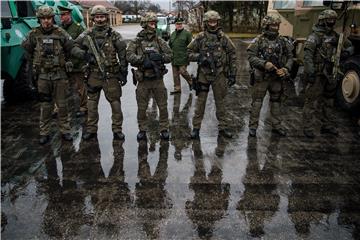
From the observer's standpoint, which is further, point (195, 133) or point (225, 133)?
point (225, 133)

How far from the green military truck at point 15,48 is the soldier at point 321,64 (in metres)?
4.61

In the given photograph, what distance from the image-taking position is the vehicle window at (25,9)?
293 inches

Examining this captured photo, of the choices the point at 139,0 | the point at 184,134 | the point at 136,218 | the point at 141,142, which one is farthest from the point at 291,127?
the point at 139,0

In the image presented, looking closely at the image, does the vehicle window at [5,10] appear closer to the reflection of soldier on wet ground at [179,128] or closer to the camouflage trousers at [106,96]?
the camouflage trousers at [106,96]

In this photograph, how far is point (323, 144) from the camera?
18.5 feet

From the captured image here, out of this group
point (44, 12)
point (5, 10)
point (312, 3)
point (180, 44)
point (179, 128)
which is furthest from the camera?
point (312, 3)

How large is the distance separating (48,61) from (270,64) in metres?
3.07

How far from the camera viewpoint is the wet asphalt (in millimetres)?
3547

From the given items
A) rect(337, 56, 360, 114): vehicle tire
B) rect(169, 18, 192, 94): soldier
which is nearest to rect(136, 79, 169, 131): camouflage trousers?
rect(169, 18, 192, 94): soldier

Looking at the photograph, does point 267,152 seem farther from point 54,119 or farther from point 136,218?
point 54,119

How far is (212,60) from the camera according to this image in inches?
217

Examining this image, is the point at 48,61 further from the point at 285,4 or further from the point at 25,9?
the point at 285,4

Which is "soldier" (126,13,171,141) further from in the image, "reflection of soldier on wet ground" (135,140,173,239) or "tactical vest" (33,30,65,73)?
"tactical vest" (33,30,65,73)

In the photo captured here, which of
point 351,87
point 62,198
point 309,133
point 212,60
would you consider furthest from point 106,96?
point 351,87
